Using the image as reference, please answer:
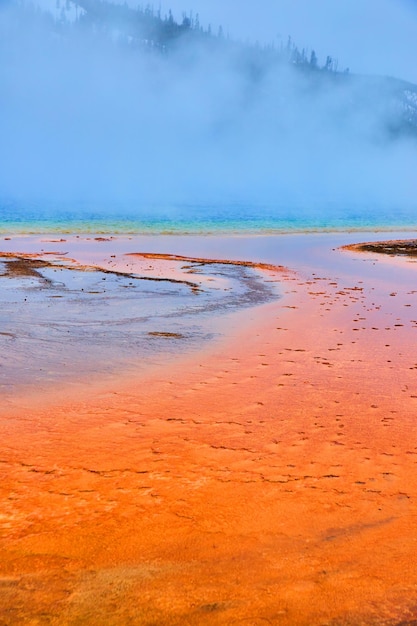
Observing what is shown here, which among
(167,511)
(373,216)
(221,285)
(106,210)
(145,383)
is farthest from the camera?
(373,216)

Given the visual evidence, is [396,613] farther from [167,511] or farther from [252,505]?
[167,511]

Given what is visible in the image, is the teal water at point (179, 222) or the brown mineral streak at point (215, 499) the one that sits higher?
the teal water at point (179, 222)

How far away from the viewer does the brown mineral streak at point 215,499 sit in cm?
281

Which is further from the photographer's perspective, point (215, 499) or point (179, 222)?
point (179, 222)

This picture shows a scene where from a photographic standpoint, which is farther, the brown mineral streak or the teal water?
the teal water

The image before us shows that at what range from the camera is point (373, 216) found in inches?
1982

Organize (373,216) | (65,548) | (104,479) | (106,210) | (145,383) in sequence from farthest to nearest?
(373,216)
(106,210)
(145,383)
(104,479)
(65,548)

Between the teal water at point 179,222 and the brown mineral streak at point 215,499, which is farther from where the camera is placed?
the teal water at point 179,222

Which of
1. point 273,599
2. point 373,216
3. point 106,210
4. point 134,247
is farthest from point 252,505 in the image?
point 373,216

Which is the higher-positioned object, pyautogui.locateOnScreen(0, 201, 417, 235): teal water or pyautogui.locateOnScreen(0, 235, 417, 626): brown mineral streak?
pyautogui.locateOnScreen(0, 201, 417, 235): teal water

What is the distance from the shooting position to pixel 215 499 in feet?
12.4

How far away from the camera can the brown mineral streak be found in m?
2.81

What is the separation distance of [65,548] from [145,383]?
296 centimetres

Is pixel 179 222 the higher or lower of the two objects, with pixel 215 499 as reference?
higher
